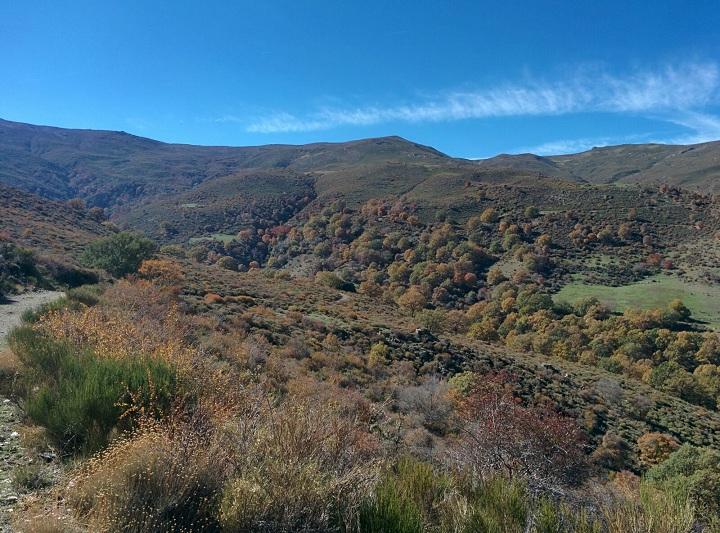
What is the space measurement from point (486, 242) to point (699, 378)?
3596 cm

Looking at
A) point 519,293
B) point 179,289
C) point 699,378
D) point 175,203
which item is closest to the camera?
point 179,289

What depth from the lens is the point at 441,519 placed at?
3.02 m

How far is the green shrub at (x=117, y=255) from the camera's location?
2398cm

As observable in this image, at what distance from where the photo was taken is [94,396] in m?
4.09

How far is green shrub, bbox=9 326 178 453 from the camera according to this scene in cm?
402

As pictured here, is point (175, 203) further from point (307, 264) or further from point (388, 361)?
point (388, 361)

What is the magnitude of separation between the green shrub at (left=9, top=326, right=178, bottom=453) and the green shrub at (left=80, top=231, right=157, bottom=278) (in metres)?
21.0

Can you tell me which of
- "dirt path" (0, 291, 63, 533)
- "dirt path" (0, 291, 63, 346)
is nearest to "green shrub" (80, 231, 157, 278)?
"dirt path" (0, 291, 63, 346)

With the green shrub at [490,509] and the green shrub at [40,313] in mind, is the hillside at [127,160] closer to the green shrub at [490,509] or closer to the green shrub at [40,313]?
the green shrub at [40,313]

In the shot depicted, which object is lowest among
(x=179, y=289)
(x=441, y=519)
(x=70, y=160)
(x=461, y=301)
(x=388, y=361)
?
(x=461, y=301)

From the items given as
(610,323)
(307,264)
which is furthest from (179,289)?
(307,264)

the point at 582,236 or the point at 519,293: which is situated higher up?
the point at 582,236

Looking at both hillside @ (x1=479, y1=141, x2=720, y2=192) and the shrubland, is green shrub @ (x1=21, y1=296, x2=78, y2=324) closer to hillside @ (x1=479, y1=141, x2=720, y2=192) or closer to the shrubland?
the shrubland

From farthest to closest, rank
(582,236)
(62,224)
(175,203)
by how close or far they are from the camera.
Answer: (175,203)
(582,236)
(62,224)
